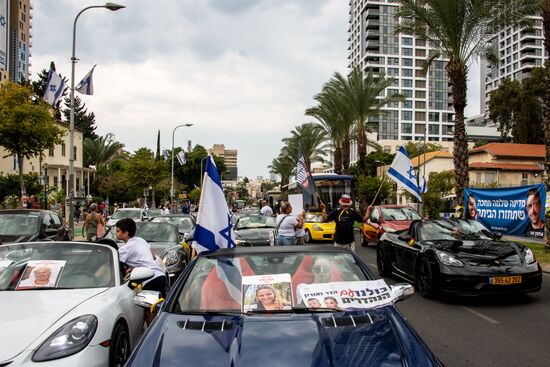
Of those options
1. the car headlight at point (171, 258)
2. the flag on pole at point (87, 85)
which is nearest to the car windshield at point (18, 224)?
the car headlight at point (171, 258)

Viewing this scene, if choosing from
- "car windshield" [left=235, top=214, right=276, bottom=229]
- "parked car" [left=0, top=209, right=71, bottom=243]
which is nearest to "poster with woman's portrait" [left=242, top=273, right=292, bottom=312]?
"parked car" [left=0, top=209, right=71, bottom=243]

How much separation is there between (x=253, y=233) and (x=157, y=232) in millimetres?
3473

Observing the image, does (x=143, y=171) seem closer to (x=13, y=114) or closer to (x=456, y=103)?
(x=13, y=114)

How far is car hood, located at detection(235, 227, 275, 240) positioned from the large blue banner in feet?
29.1

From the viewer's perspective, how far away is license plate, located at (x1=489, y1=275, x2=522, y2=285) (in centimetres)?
759

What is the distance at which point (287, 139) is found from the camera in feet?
203

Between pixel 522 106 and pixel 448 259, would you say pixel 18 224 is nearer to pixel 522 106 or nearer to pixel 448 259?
pixel 448 259

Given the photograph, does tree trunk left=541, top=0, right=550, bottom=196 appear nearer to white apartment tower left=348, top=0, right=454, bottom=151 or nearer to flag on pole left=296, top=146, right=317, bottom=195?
flag on pole left=296, top=146, right=317, bottom=195

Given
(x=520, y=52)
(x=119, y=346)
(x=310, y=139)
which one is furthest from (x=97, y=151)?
(x=520, y=52)

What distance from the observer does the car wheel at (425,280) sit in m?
8.24

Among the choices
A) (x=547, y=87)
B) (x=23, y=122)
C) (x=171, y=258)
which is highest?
(x=547, y=87)

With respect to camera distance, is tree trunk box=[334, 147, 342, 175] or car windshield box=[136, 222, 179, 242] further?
tree trunk box=[334, 147, 342, 175]

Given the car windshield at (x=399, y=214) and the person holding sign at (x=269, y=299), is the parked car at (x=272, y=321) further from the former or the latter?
the car windshield at (x=399, y=214)

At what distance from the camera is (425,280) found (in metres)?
8.55
